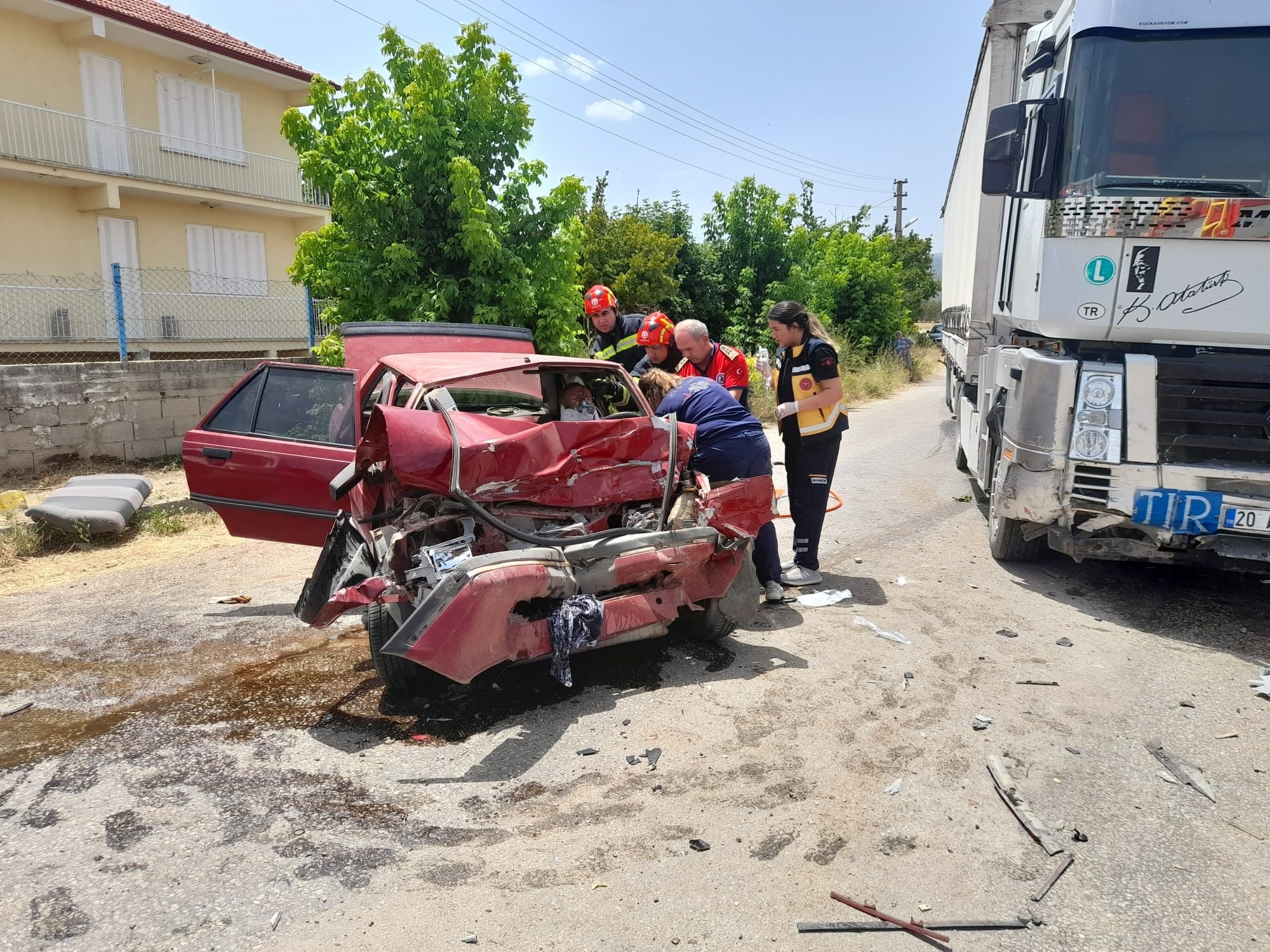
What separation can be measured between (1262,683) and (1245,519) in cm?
90

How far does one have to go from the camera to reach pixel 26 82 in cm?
1532

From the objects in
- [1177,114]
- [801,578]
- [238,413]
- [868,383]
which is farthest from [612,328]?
[868,383]

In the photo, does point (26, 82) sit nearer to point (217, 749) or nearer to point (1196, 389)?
point (217, 749)

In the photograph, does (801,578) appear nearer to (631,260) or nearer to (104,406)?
(104,406)

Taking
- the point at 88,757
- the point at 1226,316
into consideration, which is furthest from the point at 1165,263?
the point at 88,757

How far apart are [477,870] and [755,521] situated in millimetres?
2232

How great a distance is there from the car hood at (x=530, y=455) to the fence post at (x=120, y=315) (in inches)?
284

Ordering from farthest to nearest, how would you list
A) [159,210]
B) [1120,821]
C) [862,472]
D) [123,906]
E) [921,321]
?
[921,321] < [159,210] < [862,472] < [1120,821] < [123,906]

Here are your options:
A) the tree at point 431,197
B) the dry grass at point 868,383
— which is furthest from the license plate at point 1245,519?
the dry grass at point 868,383

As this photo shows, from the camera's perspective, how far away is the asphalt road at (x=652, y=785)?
2555mm

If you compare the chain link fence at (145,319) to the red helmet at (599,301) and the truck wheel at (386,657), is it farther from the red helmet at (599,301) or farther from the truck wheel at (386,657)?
the truck wheel at (386,657)

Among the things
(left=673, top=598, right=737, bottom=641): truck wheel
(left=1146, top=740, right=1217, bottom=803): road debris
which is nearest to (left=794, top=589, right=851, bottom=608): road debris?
(left=673, top=598, right=737, bottom=641): truck wheel

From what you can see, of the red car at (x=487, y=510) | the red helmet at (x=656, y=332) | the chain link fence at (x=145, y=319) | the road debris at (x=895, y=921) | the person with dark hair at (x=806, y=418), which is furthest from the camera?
the chain link fence at (x=145, y=319)

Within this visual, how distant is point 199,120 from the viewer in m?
Answer: 18.1
